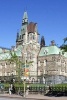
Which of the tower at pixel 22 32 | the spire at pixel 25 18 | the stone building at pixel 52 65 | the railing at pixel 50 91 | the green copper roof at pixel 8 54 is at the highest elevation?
the spire at pixel 25 18

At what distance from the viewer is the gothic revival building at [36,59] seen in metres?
107

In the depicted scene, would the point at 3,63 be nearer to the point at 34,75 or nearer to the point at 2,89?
the point at 34,75

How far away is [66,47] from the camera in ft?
127

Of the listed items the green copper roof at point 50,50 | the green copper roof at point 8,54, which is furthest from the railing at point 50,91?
the green copper roof at point 8,54

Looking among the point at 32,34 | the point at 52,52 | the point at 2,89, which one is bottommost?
the point at 2,89

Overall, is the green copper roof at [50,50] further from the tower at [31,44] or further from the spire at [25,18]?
the spire at [25,18]

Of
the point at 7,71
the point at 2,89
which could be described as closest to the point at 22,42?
the point at 7,71

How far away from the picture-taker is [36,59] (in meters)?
115

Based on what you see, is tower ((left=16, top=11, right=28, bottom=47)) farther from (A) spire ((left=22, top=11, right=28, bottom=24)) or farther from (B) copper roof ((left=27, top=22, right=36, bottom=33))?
(B) copper roof ((left=27, top=22, right=36, bottom=33))

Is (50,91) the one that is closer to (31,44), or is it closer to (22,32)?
(31,44)

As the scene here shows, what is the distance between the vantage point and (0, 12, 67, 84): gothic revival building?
4195 inches

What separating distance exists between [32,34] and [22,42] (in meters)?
7.53

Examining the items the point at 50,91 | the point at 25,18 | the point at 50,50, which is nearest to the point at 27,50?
the point at 50,50

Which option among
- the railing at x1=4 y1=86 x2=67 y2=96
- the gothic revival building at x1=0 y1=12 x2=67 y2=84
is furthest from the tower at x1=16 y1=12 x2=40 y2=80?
the railing at x1=4 y1=86 x2=67 y2=96
